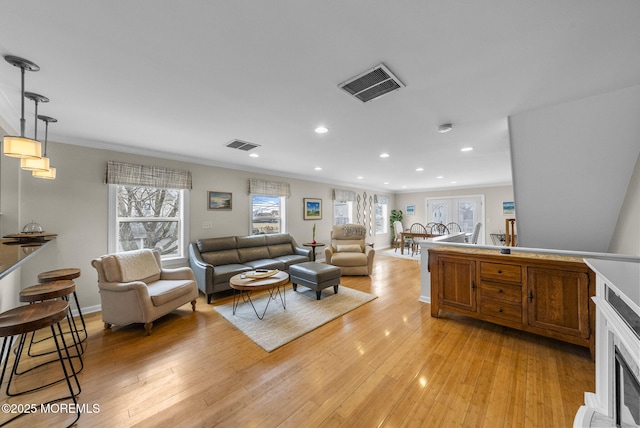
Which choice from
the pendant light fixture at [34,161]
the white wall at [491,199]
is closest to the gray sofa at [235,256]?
the pendant light fixture at [34,161]

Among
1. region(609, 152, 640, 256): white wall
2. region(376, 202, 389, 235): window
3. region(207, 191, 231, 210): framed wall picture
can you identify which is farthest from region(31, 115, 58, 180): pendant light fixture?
region(376, 202, 389, 235): window

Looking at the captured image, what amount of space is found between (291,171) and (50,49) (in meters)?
4.18

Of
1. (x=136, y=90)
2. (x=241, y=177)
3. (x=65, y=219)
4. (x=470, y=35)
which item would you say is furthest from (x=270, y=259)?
(x=470, y=35)

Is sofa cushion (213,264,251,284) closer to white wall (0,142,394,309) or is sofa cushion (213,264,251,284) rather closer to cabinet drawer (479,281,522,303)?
white wall (0,142,394,309)

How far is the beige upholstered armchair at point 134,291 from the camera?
2621mm

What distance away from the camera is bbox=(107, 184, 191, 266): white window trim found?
Result: 3.42 meters

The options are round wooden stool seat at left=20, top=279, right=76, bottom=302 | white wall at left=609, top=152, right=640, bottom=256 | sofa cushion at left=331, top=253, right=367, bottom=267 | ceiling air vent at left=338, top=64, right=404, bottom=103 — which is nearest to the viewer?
ceiling air vent at left=338, top=64, right=404, bottom=103

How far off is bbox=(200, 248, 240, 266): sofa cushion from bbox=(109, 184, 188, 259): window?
47 centimetres

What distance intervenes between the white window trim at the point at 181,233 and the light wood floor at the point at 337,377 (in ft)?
3.99

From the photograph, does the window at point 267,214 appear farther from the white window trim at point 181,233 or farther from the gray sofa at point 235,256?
the white window trim at point 181,233

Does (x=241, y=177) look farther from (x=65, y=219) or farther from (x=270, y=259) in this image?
(x=65, y=219)

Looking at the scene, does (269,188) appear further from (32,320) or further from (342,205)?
(32,320)

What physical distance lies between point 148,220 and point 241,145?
6.65ft

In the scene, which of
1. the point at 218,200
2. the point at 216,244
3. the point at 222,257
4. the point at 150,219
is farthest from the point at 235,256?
the point at 150,219
